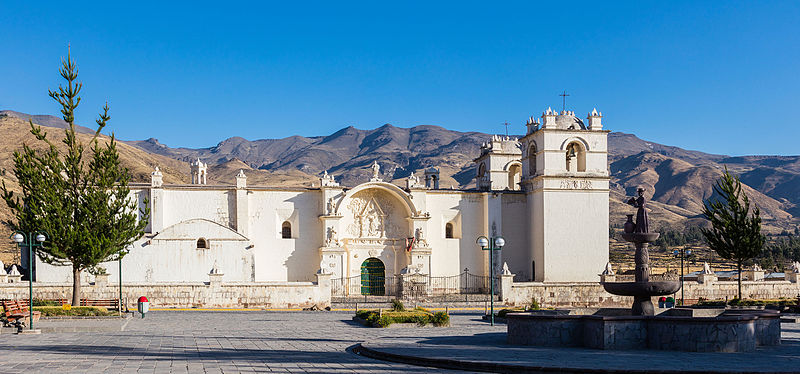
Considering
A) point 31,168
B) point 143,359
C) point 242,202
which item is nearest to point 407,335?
point 143,359

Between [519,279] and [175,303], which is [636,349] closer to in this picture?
[175,303]

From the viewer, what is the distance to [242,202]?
40.6 m

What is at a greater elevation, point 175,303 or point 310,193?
point 310,193

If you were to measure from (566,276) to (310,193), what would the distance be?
13915mm

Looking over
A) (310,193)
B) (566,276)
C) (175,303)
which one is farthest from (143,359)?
(566,276)

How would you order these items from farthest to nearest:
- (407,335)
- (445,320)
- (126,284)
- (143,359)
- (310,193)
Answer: (310,193), (126,284), (445,320), (407,335), (143,359)

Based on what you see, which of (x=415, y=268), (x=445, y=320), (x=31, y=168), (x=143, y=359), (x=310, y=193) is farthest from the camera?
(x=310, y=193)

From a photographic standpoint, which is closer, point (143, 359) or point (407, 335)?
point (143, 359)

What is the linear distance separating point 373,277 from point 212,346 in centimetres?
2428

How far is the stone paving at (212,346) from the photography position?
1420cm

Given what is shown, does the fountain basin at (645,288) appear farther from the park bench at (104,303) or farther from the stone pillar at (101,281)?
the stone pillar at (101,281)

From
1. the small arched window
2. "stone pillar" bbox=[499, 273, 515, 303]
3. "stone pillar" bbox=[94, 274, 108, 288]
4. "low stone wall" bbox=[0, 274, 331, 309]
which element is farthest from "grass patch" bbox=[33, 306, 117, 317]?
"stone pillar" bbox=[499, 273, 515, 303]

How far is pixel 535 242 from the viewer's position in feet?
143

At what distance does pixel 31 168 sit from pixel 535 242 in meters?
25.2
